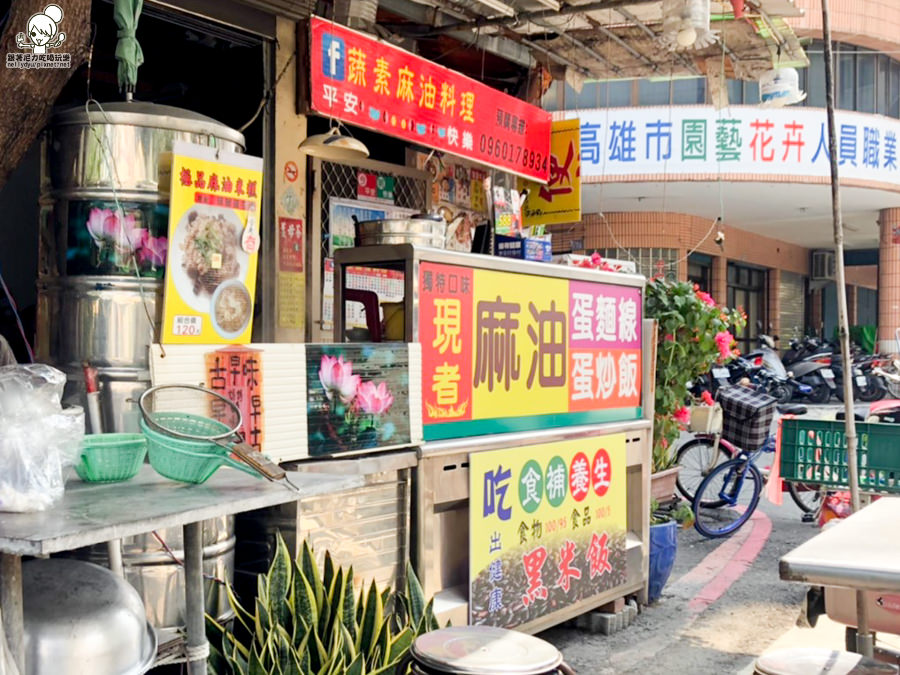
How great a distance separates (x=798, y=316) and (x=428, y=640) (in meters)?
27.9

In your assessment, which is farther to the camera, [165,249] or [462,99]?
[462,99]

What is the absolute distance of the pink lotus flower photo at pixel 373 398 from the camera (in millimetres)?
3809

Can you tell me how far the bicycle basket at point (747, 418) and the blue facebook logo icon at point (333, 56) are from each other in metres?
4.67

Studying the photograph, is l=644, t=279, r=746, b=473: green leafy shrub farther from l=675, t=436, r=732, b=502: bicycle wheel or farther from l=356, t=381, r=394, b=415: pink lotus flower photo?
l=356, t=381, r=394, b=415: pink lotus flower photo

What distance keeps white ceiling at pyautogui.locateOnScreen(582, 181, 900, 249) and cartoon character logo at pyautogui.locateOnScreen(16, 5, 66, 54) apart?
15192 millimetres

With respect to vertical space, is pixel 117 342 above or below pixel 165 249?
below

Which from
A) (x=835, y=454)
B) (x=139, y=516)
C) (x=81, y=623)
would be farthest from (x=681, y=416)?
(x=139, y=516)

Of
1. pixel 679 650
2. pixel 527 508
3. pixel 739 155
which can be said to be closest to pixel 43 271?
pixel 527 508

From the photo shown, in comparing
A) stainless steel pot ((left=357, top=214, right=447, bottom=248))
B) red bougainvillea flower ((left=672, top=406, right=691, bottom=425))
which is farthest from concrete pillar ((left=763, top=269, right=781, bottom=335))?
stainless steel pot ((left=357, top=214, right=447, bottom=248))

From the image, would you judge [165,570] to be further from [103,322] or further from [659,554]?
[659,554]

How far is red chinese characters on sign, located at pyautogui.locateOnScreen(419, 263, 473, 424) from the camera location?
4.14 meters

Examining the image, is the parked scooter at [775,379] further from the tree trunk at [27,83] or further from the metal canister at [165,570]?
the tree trunk at [27,83]

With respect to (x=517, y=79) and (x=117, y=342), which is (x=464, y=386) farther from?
(x=517, y=79)

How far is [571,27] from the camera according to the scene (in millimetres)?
7551
